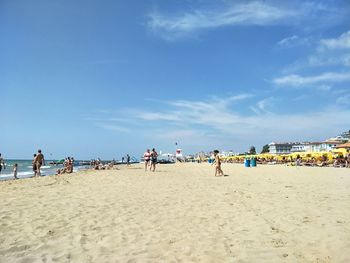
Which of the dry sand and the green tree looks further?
the green tree

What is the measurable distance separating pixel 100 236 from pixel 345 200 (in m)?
6.64

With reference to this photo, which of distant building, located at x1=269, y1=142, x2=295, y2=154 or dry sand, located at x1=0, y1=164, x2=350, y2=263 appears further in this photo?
distant building, located at x1=269, y1=142, x2=295, y2=154

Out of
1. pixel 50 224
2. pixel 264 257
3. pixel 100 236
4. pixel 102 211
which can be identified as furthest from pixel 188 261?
pixel 102 211

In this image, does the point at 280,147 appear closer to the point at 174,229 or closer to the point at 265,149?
the point at 265,149

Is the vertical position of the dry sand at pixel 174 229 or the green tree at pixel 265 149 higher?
the green tree at pixel 265 149

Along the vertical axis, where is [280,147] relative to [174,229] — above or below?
above

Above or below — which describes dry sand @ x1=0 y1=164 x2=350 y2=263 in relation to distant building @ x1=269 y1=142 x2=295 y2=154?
below

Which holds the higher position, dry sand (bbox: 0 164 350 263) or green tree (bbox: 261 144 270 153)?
green tree (bbox: 261 144 270 153)

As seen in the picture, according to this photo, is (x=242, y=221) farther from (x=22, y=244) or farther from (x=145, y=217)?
(x=22, y=244)

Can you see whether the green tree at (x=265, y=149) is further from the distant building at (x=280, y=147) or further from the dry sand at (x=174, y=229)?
the dry sand at (x=174, y=229)

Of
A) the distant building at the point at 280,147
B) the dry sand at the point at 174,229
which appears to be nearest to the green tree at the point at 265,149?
the distant building at the point at 280,147

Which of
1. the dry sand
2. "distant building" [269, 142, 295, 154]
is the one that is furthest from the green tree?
the dry sand

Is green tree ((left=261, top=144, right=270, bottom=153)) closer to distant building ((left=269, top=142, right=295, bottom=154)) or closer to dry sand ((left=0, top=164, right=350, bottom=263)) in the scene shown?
distant building ((left=269, top=142, right=295, bottom=154))

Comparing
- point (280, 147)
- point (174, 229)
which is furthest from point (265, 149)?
point (174, 229)
